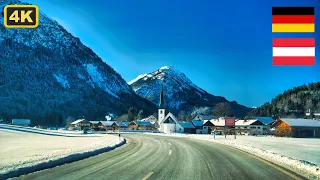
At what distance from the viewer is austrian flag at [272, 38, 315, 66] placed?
11.0 m

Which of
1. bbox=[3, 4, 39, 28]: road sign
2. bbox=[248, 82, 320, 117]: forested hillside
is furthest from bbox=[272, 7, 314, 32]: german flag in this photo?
bbox=[248, 82, 320, 117]: forested hillside

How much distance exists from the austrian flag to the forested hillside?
551ft

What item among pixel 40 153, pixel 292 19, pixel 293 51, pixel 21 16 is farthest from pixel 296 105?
pixel 21 16

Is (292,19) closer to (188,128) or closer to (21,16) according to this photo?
(21,16)

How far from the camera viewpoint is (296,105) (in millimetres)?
175625

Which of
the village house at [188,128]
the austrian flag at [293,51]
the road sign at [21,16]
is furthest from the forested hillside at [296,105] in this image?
the road sign at [21,16]

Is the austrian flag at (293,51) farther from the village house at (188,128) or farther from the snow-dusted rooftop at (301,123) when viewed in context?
the village house at (188,128)

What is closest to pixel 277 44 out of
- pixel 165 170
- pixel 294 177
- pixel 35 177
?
pixel 294 177

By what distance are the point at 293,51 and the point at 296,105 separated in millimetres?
178560

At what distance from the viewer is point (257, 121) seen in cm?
10962

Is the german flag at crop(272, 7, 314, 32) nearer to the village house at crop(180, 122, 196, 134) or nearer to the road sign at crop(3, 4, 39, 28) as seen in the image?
the road sign at crop(3, 4, 39, 28)

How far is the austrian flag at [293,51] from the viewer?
1100 cm

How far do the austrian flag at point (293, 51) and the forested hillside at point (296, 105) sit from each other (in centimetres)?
16783

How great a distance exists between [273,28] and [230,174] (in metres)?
5.27
